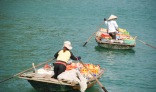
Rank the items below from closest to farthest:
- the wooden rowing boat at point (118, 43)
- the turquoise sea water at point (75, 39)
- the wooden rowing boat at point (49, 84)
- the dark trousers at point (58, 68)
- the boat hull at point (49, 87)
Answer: the wooden rowing boat at point (49, 84), the boat hull at point (49, 87), the dark trousers at point (58, 68), the turquoise sea water at point (75, 39), the wooden rowing boat at point (118, 43)

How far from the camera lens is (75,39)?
1931 cm

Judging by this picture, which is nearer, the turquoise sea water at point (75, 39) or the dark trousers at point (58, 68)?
the dark trousers at point (58, 68)

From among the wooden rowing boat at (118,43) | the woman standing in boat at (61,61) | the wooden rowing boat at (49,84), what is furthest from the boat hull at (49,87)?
the wooden rowing boat at (118,43)

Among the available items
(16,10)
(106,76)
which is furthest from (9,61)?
Answer: (16,10)

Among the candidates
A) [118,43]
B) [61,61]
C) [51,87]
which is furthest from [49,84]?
[118,43]

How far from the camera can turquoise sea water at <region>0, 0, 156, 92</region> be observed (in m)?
12.6

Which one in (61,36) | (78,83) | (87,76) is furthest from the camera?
(61,36)

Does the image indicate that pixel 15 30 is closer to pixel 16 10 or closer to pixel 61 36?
pixel 61 36

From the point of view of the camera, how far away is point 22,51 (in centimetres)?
1623

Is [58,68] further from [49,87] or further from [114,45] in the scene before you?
[114,45]

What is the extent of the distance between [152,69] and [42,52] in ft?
19.9

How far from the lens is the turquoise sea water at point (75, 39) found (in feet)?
41.4

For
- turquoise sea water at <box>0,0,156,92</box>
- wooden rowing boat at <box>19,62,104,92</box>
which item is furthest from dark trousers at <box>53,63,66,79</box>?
turquoise sea water at <box>0,0,156,92</box>

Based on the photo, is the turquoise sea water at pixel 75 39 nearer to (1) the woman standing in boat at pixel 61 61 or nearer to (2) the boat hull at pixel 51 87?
(2) the boat hull at pixel 51 87
